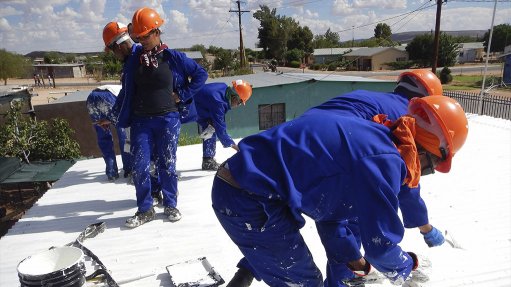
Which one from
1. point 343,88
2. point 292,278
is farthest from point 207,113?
point 343,88

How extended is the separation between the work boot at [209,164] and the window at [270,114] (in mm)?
8704

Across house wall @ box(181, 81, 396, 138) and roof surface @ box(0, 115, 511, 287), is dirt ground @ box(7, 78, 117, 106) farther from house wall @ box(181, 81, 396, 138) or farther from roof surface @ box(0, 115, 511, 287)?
roof surface @ box(0, 115, 511, 287)

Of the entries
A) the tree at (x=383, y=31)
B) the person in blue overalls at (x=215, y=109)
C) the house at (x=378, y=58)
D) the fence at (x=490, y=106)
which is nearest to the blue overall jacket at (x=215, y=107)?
the person in blue overalls at (x=215, y=109)

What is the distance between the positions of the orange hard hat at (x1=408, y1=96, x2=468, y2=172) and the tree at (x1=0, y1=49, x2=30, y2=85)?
48263mm

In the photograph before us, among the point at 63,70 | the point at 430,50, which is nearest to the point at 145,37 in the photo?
the point at 430,50

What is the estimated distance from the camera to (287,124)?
1.68m

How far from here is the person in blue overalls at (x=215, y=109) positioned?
15.4 feet

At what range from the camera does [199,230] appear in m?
3.28

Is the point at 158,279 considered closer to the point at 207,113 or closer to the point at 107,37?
the point at 107,37

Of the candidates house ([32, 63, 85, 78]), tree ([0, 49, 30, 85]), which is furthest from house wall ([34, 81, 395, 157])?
house ([32, 63, 85, 78])

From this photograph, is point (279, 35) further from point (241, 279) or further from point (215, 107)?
point (241, 279)

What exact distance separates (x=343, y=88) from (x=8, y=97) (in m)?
10.4

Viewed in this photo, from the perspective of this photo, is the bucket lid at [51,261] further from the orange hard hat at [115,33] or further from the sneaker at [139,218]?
the orange hard hat at [115,33]

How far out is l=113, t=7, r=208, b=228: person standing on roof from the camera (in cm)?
323
